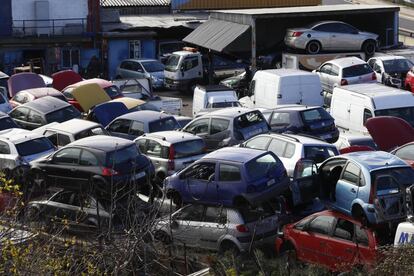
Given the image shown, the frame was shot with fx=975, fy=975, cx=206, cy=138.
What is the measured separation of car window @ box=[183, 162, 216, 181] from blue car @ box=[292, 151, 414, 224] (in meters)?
1.65

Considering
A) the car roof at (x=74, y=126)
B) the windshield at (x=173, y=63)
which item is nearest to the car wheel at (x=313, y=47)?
the windshield at (x=173, y=63)

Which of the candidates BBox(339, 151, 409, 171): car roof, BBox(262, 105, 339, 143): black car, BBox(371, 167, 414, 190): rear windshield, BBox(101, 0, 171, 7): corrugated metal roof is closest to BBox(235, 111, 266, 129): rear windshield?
BBox(262, 105, 339, 143): black car

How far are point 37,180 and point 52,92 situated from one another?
9.52 metres

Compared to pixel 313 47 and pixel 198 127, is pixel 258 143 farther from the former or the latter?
pixel 313 47

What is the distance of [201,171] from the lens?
19.5 meters

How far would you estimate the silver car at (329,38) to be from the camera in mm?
37469

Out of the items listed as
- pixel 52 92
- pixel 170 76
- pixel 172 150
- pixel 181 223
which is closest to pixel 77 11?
pixel 170 76

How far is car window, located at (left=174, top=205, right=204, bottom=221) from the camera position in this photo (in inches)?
710

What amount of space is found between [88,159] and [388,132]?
294 inches

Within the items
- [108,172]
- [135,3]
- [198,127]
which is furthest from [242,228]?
[135,3]

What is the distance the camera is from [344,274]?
585 inches

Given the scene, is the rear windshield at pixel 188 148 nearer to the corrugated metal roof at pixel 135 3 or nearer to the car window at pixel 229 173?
the car window at pixel 229 173

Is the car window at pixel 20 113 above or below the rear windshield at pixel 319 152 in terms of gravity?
below

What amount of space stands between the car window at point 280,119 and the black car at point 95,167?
17.9 feet
